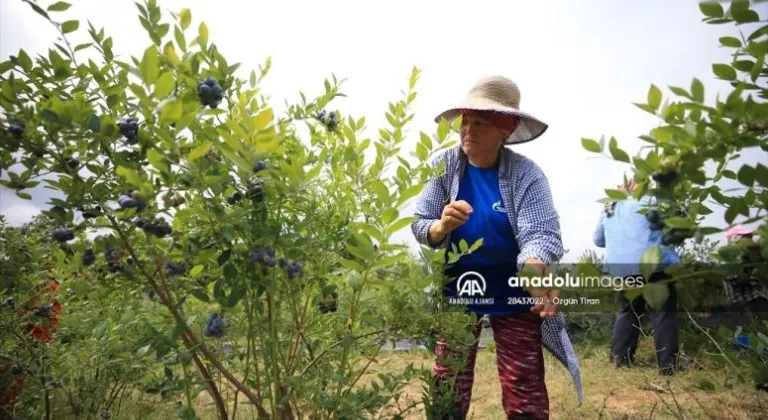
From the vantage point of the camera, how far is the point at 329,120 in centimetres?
162

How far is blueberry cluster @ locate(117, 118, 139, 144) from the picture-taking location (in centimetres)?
103

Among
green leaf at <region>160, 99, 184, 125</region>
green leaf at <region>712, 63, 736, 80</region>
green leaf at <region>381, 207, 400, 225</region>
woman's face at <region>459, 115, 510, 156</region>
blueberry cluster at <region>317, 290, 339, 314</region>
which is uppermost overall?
woman's face at <region>459, 115, 510, 156</region>

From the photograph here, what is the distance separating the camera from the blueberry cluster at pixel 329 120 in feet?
5.31

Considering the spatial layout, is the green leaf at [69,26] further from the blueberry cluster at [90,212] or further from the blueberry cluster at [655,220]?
the blueberry cluster at [655,220]

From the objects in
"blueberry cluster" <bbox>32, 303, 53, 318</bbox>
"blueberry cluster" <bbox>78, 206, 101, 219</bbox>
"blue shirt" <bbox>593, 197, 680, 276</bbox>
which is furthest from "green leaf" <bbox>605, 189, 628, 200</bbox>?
"blue shirt" <bbox>593, 197, 680, 276</bbox>

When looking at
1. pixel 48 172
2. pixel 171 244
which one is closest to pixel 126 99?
pixel 48 172

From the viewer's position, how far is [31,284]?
6.44ft

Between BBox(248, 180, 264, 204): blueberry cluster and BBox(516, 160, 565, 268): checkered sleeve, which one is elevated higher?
BBox(516, 160, 565, 268): checkered sleeve

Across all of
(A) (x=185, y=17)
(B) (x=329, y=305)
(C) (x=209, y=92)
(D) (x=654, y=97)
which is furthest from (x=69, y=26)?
(D) (x=654, y=97)

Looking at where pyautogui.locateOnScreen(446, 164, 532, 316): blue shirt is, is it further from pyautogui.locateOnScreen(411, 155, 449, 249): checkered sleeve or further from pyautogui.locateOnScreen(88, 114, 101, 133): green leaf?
pyautogui.locateOnScreen(88, 114, 101, 133): green leaf

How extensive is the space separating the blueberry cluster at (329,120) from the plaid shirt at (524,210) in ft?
1.29

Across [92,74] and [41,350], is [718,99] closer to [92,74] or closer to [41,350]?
[92,74]

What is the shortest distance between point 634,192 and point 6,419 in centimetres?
240

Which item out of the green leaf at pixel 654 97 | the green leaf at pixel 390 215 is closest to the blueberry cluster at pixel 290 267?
the green leaf at pixel 390 215
